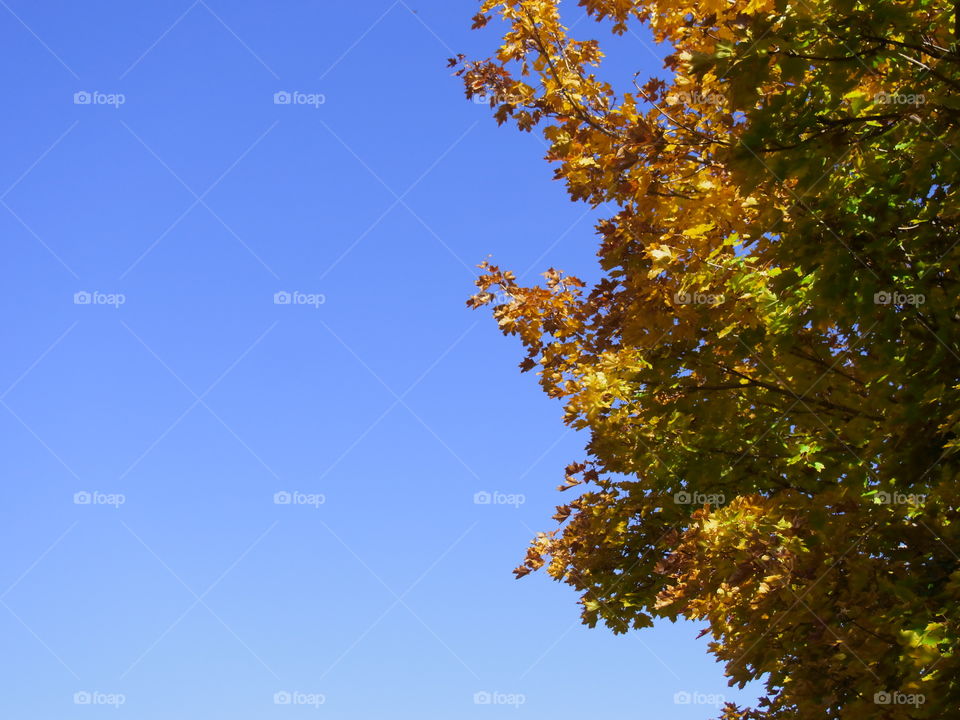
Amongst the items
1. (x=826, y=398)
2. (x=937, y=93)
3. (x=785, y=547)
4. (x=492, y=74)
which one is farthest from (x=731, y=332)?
(x=492, y=74)

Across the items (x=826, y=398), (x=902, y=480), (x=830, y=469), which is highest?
(x=826, y=398)

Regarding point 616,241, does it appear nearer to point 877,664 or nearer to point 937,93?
point 937,93

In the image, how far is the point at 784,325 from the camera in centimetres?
618

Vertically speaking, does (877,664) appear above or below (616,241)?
below

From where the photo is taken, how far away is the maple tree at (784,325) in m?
4.92

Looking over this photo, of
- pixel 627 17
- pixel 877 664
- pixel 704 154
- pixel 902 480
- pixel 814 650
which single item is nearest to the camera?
pixel 902 480

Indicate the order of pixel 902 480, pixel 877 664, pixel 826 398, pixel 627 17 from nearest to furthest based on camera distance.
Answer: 1. pixel 902 480
2. pixel 877 664
3. pixel 826 398
4. pixel 627 17

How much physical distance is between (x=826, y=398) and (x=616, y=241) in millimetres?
2150

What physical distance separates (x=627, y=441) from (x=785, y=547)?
222cm

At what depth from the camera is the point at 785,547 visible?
6.29 metres

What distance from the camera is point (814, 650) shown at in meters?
5.98

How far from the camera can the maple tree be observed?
194 inches

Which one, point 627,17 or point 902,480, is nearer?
point 902,480

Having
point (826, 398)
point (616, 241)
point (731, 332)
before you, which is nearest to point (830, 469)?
point (826, 398)
